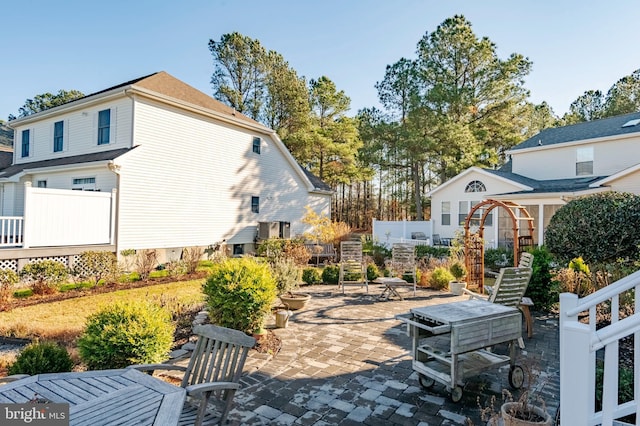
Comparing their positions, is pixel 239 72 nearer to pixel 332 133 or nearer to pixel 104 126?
pixel 332 133

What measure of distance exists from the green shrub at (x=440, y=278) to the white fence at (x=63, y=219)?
1012cm

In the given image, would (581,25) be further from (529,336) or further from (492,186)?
(492,186)

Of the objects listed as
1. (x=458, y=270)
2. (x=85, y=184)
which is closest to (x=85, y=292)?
(x=85, y=184)

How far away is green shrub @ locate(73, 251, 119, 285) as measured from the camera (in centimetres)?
966

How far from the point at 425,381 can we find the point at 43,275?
31.1 feet

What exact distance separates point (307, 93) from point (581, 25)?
2023 cm

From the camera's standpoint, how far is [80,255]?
9836mm

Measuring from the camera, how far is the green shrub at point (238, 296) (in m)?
4.93

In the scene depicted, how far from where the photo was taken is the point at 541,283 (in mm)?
7078

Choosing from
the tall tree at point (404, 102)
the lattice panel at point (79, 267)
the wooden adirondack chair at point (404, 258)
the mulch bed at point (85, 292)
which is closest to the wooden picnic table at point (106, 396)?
the mulch bed at point (85, 292)

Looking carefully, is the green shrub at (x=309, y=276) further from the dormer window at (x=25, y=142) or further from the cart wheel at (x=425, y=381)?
the dormer window at (x=25, y=142)

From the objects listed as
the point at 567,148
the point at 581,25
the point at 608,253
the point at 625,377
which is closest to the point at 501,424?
the point at 625,377

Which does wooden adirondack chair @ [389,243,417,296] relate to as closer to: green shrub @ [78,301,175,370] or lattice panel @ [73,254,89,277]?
green shrub @ [78,301,175,370]

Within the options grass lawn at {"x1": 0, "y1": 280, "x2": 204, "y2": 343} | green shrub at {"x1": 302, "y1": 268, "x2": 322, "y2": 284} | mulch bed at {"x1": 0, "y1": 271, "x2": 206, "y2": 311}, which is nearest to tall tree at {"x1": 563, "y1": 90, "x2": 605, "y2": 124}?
green shrub at {"x1": 302, "y1": 268, "x2": 322, "y2": 284}
